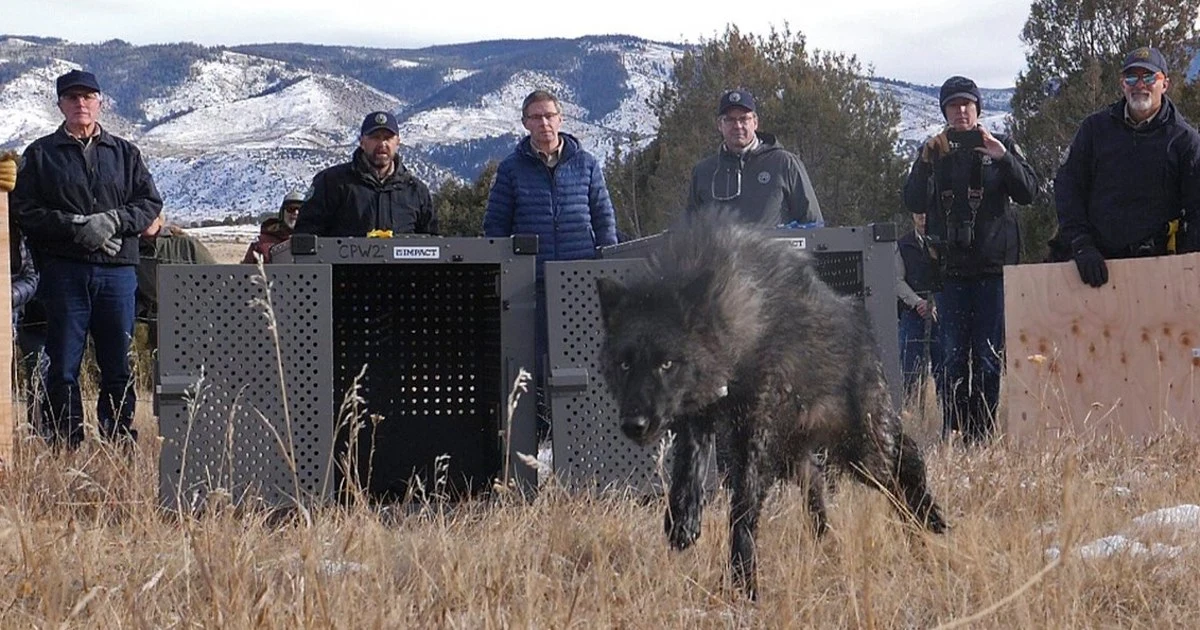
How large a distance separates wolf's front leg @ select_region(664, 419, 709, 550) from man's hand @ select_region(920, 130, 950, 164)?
399cm

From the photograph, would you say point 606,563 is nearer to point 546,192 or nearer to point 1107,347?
point 546,192

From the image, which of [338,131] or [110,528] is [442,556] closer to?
[110,528]

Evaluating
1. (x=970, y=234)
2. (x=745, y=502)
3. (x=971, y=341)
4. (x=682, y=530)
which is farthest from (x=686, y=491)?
(x=971, y=341)

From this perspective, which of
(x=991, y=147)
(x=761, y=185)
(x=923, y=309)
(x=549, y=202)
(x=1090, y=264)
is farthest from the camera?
(x=923, y=309)

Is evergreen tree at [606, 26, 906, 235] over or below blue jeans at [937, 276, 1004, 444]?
over

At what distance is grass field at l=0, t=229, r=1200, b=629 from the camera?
3.16 meters

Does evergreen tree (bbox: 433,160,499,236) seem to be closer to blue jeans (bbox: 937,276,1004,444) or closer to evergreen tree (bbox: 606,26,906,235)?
evergreen tree (bbox: 606,26,906,235)

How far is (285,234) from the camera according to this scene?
989cm

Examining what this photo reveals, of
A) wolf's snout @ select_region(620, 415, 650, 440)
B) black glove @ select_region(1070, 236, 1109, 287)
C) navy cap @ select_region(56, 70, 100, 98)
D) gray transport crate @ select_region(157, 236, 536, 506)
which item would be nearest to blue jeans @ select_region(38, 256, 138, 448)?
navy cap @ select_region(56, 70, 100, 98)

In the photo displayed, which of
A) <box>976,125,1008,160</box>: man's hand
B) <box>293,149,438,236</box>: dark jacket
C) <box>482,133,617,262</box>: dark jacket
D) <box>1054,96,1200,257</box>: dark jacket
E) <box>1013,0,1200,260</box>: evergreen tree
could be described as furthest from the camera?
<box>1013,0,1200,260</box>: evergreen tree

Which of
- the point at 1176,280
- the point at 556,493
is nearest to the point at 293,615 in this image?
the point at 556,493

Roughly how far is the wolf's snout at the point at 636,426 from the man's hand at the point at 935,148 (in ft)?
14.4

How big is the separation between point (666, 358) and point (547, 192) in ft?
10.7

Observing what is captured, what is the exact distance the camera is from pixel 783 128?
2881 centimetres
